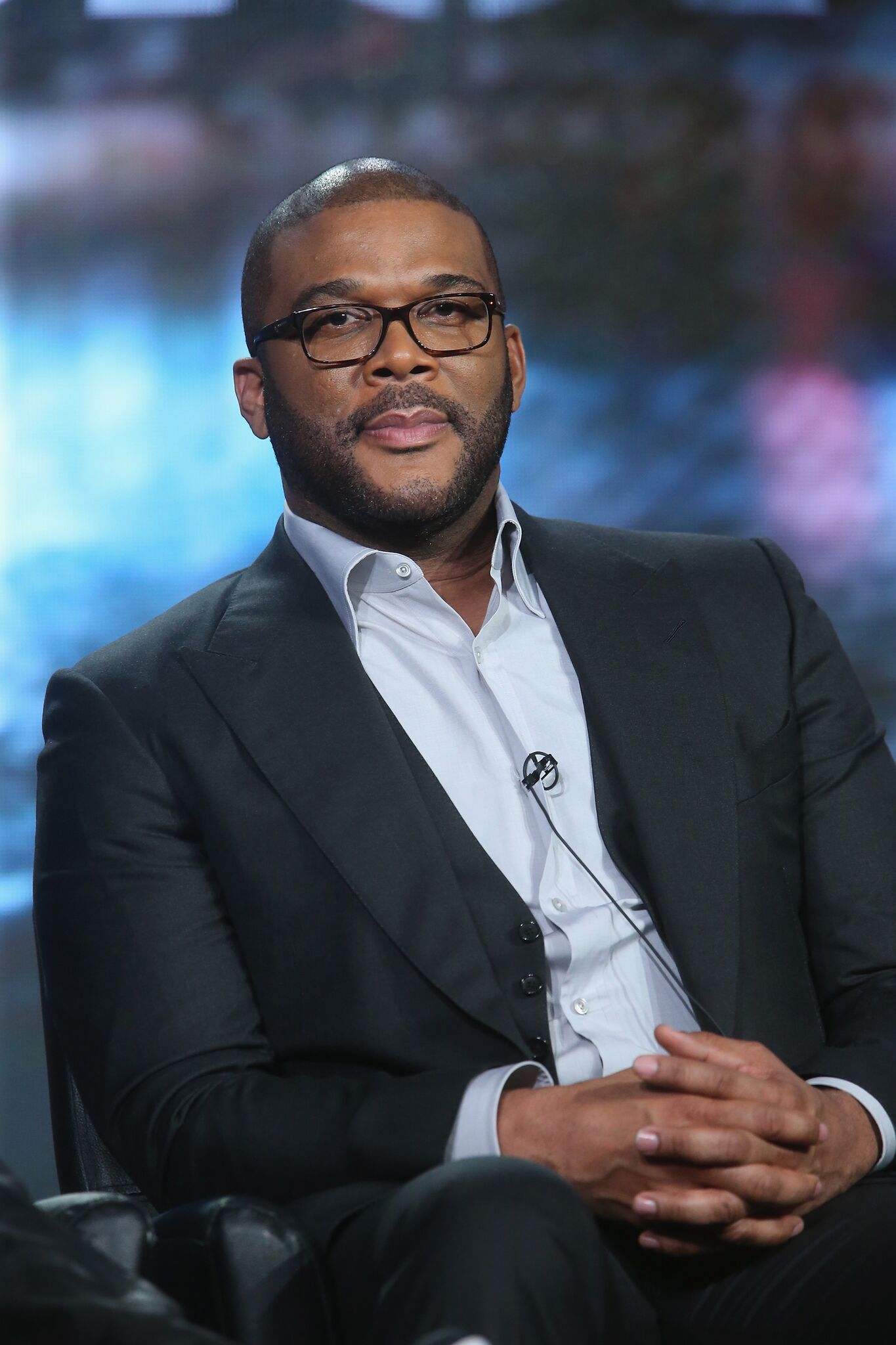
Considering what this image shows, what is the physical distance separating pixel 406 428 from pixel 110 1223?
1.13m

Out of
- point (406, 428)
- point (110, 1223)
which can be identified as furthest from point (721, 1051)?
point (406, 428)

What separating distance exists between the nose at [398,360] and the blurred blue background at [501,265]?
125 cm

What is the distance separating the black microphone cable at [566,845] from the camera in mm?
1753

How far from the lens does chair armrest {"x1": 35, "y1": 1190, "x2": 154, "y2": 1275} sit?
1369mm

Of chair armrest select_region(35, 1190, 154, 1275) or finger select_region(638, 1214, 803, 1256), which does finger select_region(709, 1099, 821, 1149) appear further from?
chair armrest select_region(35, 1190, 154, 1275)

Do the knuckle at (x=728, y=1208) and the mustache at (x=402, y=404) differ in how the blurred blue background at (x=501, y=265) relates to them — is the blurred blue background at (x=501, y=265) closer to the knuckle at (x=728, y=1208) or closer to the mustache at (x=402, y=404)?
the mustache at (x=402, y=404)

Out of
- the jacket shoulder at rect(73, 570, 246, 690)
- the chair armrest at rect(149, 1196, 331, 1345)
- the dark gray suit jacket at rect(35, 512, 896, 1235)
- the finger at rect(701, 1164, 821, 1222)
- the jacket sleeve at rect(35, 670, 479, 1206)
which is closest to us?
the chair armrest at rect(149, 1196, 331, 1345)

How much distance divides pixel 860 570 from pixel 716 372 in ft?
1.95

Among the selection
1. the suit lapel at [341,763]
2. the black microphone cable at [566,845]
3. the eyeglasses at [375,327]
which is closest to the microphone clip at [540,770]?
the black microphone cable at [566,845]

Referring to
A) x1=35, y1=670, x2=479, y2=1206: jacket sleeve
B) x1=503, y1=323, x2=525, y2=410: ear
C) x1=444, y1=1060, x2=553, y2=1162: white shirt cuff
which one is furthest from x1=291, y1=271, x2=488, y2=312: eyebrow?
x1=444, y1=1060, x2=553, y2=1162: white shirt cuff

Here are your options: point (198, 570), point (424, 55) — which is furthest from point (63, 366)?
point (424, 55)

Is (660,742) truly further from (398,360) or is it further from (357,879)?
(398,360)

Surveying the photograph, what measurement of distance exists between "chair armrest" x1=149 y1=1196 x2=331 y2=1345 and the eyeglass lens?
1.19 meters

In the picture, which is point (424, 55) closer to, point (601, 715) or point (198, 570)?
point (198, 570)
